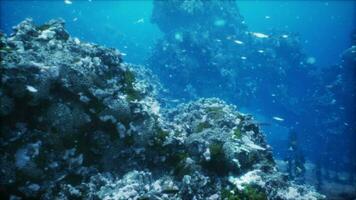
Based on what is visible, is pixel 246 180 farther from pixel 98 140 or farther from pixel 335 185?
pixel 335 185

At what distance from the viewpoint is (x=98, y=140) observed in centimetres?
460

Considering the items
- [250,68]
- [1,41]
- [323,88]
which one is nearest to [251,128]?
[1,41]

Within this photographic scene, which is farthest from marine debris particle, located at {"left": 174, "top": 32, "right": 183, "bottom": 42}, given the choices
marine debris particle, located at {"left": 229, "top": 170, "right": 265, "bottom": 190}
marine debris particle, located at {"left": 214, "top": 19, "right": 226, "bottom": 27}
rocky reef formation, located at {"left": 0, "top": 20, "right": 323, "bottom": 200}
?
marine debris particle, located at {"left": 229, "top": 170, "right": 265, "bottom": 190}

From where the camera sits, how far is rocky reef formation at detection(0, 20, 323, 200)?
3990mm

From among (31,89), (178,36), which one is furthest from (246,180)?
(178,36)

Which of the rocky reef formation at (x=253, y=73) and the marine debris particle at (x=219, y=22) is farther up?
the marine debris particle at (x=219, y=22)

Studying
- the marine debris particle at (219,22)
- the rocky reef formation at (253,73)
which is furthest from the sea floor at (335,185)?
the marine debris particle at (219,22)

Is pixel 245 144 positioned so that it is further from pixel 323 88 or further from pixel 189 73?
pixel 323 88

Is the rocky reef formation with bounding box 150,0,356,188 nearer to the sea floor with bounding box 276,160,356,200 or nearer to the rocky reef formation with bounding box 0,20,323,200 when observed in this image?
the sea floor with bounding box 276,160,356,200

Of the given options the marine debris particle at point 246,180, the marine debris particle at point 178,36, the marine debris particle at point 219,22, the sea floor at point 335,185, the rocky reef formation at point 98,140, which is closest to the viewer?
the rocky reef formation at point 98,140

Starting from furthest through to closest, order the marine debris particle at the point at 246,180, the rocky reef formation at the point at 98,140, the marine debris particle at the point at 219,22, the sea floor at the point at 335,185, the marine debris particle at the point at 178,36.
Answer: the marine debris particle at the point at 219,22 < the marine debris particle at the point at 178,36 < the sea floor at the point at 335,185 < the marine debris particle at the point at 246,180 < the rocky reef formation at the point at 98,140

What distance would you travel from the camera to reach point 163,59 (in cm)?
2662

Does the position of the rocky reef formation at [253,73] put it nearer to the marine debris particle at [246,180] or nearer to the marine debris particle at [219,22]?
the marine debris particle at [219,22]

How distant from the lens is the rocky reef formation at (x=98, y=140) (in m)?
3.99
